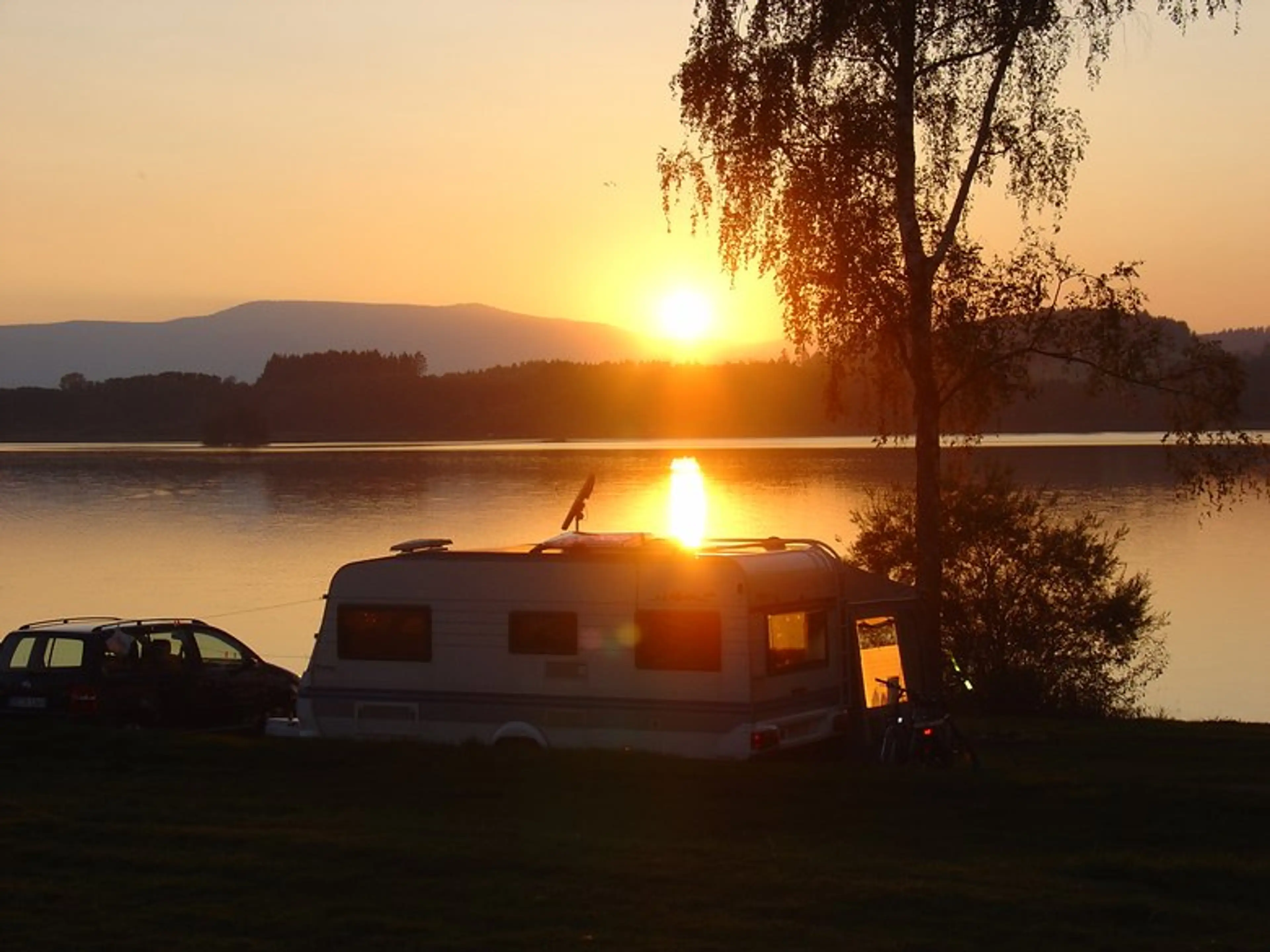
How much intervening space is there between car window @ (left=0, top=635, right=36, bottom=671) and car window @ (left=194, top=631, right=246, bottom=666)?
7.44 feet

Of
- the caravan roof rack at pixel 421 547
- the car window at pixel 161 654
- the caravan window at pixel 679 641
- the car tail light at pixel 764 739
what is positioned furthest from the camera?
the car window at pixel 161 654

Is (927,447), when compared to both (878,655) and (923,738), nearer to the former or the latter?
(878,655)

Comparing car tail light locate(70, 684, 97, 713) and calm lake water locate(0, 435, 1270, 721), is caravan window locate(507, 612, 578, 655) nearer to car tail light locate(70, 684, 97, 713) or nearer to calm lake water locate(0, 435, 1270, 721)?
car tail light locate(70, 684, 97, 713)

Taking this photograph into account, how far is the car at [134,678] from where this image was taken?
23.2 m

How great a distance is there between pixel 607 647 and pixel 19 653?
9.10m

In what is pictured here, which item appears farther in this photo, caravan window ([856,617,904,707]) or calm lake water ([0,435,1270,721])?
calm lake water ([0,435,1270,721])

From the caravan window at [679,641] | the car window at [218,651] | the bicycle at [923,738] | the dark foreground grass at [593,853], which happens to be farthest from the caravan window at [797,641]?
the car window at [218,651]

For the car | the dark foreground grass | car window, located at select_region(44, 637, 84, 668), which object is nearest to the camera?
the dark foreground grass

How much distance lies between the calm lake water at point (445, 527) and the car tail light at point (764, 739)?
19.1 m

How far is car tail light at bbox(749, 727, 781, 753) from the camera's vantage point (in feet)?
61.0

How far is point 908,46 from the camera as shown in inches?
1054

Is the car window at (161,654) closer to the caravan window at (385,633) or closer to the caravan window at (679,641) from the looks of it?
the caravan window at (385,633)

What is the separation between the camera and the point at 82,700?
23047 mm

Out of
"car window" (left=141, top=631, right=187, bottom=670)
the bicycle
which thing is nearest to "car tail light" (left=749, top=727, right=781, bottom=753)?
the bicycle
